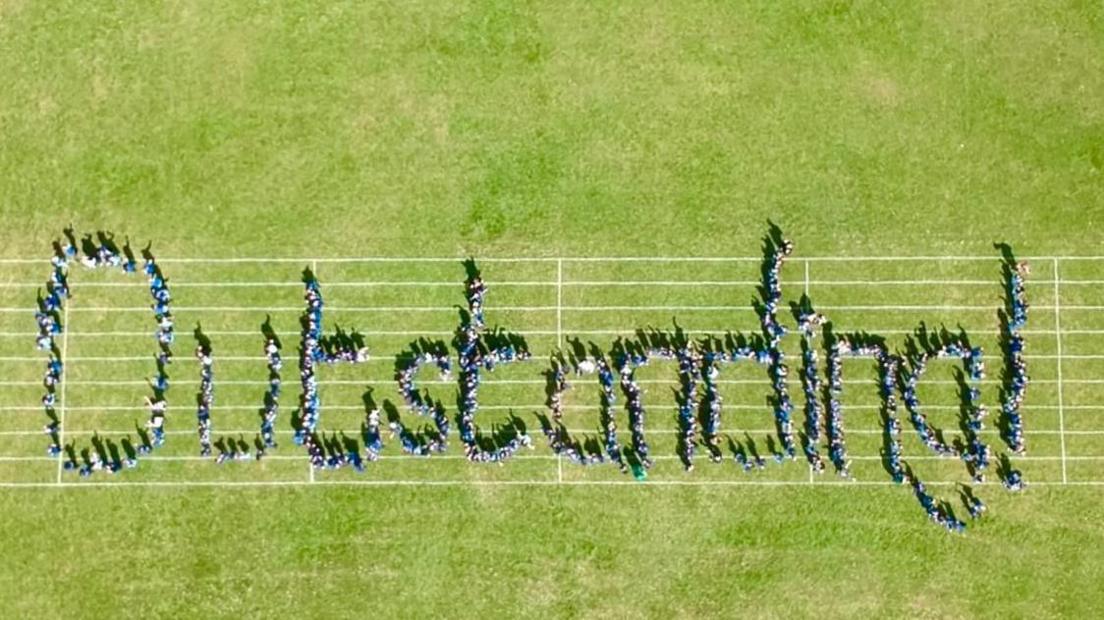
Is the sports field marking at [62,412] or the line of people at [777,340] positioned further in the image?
the line of people at [777,340]

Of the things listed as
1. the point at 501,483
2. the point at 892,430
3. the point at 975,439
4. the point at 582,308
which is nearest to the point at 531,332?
the point at 582,308

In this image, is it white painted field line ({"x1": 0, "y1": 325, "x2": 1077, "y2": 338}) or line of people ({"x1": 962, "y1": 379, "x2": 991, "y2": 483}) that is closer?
white painted field line ({"x1": 0, "y1": 325, "x2": 1077, "y2": 338})

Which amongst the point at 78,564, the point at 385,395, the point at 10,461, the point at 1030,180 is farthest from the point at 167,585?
the point at 1030,180

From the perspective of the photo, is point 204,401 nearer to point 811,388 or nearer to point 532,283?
point 532,283

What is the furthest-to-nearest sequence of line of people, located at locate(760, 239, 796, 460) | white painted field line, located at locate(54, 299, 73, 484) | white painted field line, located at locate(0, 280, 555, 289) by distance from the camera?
line of people, located at locate(760, 239, 796, 460) → white painted field line, located at locate(0, 280, 555, 289) → white painted field line, located at locate(54, 299, 73, 484)

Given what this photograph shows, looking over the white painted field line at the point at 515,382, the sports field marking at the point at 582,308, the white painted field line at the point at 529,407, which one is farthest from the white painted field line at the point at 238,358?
the white painted field line at the point at 529,407

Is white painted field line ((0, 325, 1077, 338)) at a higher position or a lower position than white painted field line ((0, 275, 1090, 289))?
lower

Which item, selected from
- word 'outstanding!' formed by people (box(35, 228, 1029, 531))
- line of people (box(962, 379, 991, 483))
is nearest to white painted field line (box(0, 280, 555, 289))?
word 'outstanding!' formed by people (box(35, 228, 1029, 531))

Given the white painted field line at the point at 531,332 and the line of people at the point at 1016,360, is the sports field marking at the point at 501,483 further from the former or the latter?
the white painted field line at the point at 531,332

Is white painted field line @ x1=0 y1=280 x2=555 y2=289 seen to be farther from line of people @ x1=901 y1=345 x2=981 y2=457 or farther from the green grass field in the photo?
line of people @ x1=901 y1=345 x2=981 y2=457
